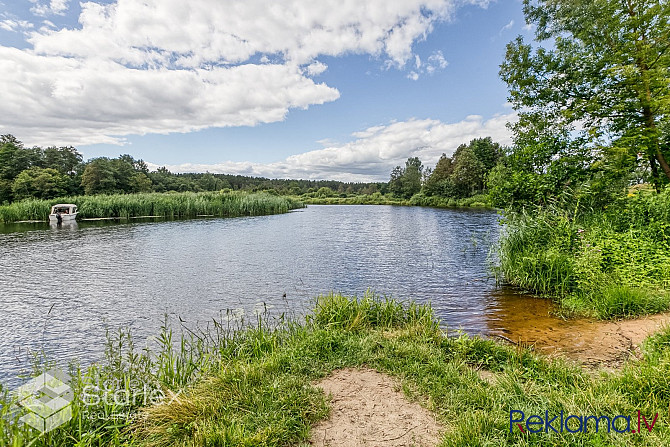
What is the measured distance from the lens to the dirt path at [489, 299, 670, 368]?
4.70 metres

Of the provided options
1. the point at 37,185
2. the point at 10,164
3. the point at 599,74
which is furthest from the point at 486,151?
the point at 10,164

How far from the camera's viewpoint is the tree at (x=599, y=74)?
30.5 feet

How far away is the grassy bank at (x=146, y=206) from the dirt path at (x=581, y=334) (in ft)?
114

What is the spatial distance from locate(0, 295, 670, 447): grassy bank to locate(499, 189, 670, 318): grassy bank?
96.1 inches

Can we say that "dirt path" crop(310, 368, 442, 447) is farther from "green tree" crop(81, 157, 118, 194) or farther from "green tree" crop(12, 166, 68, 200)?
"green tree" crop(81, 157, 118, 194)

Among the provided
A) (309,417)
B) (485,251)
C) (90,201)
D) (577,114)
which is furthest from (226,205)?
(309,417)

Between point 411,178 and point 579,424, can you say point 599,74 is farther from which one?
point 411,178

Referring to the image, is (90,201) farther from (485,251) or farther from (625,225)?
(625,225)

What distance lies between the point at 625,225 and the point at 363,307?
760cm

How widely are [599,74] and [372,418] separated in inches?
510

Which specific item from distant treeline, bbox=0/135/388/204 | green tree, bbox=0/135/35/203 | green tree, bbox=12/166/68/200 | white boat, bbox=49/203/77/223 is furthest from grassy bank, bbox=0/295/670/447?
green tree, bbox=0/135/35/203

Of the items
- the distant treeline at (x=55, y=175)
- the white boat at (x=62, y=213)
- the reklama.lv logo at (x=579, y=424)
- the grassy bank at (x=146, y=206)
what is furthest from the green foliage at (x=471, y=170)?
the reklama.lv logo at (x=579, y=424)

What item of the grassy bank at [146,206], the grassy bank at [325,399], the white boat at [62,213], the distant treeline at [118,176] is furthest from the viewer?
the distant treeline at [118,176]

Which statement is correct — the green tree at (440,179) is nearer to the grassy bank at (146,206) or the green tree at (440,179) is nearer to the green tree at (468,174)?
the green tree at (468,174)
